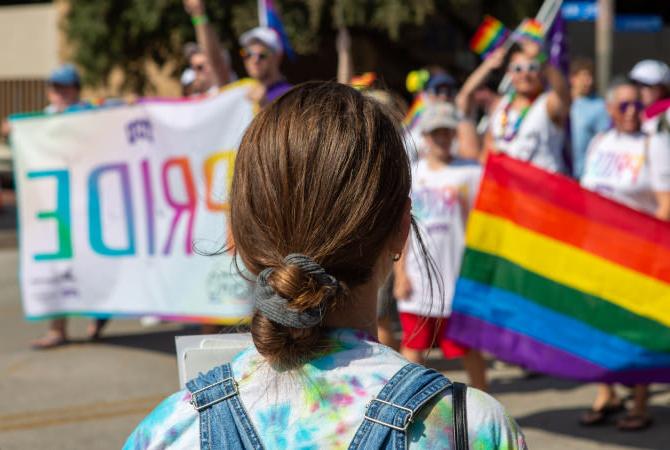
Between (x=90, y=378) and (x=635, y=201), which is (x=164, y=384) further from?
(x=635, y=201)

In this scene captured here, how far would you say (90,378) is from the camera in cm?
668

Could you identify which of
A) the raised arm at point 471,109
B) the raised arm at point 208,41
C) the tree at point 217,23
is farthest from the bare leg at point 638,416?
the tree at point 217,23

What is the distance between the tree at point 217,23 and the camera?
687 inches

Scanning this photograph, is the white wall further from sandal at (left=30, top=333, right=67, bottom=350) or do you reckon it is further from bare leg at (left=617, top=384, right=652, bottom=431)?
bare leg at (left=617, top=384, right=652, bottom=431)

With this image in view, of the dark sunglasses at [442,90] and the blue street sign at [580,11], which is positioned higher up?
the blue street sign at [580,11]

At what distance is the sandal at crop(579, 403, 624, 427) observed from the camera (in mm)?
5492

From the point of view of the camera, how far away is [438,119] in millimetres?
5371

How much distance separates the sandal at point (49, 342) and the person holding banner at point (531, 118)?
343 centimetres

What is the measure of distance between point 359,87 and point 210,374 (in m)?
0.54

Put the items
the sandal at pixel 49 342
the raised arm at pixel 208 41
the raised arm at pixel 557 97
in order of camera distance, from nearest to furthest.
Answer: the raised arm at pixel 557 97
the raised arm at pixel 208 41
the sandal at pixel 49 342

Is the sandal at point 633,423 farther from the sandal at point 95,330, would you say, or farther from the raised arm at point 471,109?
the sandal at point 95,330

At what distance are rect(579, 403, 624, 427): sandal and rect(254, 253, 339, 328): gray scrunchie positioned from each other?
14.5 ft

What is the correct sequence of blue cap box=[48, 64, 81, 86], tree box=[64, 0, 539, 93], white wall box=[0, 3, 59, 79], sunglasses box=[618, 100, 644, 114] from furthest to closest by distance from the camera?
1. white wall box=[0, 3, 59, 79]
2. tree box=[64, 0, 539, 93]
3. blue cap box=[48, 64, 81, 86]
4. sunglasses box=[618, 100, 644, 114]

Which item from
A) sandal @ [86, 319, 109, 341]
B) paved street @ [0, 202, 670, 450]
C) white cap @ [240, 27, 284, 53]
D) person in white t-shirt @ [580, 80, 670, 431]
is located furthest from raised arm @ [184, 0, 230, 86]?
person in white t-shirt @ [580, 80, 670, 431]
